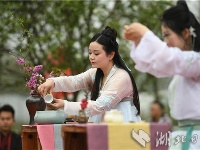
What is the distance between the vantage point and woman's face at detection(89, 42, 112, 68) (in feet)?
19.2

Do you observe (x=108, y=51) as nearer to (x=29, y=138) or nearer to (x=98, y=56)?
(x=98, y=56)

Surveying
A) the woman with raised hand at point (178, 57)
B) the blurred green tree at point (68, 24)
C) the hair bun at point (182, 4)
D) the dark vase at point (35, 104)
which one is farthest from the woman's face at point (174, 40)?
the blurred green tree at point (68, 24)

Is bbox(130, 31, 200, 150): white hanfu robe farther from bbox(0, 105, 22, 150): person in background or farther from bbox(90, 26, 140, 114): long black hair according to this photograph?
bbox(0, 105, 22, 150): person in background

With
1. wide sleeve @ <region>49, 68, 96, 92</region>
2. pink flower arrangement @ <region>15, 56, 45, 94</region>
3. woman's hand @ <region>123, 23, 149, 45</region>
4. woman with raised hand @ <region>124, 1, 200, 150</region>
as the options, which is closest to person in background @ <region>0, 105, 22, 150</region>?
pink flower arrangement @ <region>15, 56, 45, 94</region>

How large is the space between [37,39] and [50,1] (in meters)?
0.62

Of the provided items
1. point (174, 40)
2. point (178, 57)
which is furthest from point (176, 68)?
point (174, 40)

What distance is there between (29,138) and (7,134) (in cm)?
301

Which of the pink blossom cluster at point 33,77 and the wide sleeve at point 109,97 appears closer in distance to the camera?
the wide sleeve at point 109,97

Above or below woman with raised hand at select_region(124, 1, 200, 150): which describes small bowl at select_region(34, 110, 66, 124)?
below

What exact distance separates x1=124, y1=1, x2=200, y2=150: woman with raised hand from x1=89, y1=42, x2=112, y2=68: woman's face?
64.2 inches

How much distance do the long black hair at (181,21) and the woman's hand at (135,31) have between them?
0.24 m

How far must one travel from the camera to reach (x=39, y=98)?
6148 millimetres

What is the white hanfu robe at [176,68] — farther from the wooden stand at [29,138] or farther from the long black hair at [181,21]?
the wooden stand at [29,138]

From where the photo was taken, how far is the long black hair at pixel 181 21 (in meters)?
4.12
